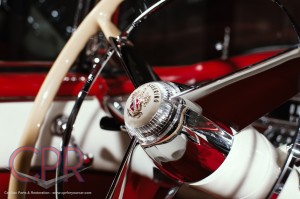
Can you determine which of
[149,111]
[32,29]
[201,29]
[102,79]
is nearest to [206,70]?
[102,79]

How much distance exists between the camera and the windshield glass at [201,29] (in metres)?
2.71

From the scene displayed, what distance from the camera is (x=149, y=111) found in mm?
566

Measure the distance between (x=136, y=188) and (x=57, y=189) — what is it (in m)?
0.16

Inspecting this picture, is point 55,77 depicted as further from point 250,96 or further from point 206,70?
point 206,70

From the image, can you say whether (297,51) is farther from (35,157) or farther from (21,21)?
(21,21)

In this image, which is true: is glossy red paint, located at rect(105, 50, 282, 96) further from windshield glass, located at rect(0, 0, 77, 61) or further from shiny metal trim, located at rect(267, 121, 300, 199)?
shiny metal trim, located at rect(267, 121, 300, 199)

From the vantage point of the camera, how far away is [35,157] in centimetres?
83

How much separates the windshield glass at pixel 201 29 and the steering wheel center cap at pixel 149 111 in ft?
6.61

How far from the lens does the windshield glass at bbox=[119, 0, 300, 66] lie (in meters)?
2.71

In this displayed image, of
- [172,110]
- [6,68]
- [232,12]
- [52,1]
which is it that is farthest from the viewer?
[232,12]

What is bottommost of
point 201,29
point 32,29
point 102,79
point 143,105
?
point 201,29

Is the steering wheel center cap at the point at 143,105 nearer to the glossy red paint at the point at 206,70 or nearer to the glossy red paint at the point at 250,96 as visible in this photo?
the glossy red paint at the point at 250,96

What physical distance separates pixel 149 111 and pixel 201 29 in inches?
94.5

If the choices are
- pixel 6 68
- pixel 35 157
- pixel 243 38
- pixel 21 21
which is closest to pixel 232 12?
pixel 243 38
